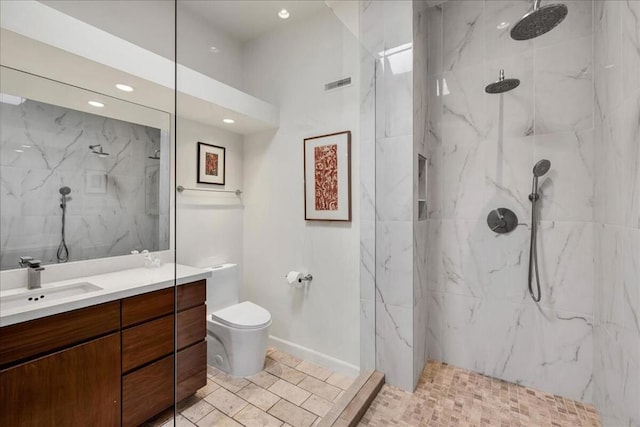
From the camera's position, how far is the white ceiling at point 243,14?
1077 mm

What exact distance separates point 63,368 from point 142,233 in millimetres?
683

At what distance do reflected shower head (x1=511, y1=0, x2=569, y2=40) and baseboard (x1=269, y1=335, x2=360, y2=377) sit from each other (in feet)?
5.84

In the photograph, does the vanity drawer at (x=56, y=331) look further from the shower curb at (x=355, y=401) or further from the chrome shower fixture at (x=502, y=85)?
the chrome shower fixture at (x=502, y=85)

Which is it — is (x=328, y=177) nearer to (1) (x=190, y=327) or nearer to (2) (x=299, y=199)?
(2) (x=299, y=199)

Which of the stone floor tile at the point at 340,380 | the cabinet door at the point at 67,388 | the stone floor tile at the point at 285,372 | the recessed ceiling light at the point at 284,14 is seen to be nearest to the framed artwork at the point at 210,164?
the recessed ceiling light at the point at 284,14

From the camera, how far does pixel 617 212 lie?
1.32m

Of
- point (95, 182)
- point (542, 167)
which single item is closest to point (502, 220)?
point (542, 167)

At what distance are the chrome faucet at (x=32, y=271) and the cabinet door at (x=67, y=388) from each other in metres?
0.50

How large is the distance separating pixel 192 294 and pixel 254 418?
57 centimetres

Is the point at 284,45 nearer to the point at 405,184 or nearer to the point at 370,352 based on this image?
the point at 405,184

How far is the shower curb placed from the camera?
55.2 inches

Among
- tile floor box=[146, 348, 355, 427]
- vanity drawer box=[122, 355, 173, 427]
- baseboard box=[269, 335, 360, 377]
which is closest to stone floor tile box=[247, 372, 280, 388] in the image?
tile floor box=[146, 348, 355, 427]

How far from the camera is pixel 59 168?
1.68 meters

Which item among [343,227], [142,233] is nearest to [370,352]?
[343,227]
